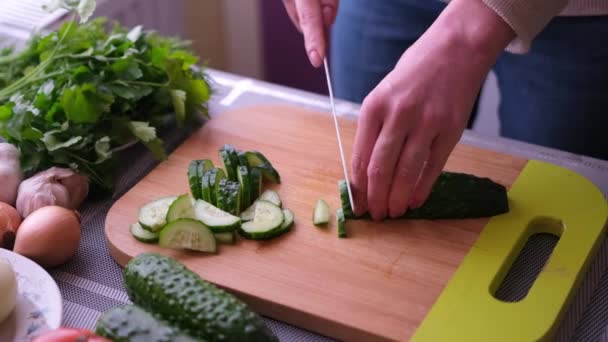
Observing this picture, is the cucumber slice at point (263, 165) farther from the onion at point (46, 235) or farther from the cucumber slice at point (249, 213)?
the onion at point (46, 235)

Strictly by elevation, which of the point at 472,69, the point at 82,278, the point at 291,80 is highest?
the point at 472,69

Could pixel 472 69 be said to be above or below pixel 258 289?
above

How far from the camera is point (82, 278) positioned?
1.52 metres

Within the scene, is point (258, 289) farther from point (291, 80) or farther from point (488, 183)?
point (291, 80)

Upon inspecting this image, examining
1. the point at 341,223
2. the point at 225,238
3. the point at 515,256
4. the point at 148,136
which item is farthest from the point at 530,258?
the point at 148,136

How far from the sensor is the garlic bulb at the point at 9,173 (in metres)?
1.62

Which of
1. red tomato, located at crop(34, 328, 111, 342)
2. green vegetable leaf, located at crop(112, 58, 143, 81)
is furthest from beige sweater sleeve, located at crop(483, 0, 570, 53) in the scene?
red tomato, located at crop(34, 328, 111, 342)

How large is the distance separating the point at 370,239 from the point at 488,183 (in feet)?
0.88

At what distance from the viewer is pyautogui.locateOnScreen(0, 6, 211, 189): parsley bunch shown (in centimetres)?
167

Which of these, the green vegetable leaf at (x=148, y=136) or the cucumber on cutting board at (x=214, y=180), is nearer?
the cucumber on cutting board at (x=214, y=180)

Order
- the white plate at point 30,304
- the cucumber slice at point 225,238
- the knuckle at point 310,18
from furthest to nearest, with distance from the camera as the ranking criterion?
the knuckle at point 310,18, the cucumber slice at point 225,238, the white plate at point 30,304

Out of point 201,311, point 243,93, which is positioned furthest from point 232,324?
point 243,93

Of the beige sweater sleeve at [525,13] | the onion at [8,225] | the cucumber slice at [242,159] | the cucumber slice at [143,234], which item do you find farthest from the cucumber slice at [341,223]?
the onion at [8,225]

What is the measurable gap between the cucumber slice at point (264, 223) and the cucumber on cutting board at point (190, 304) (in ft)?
0.70
